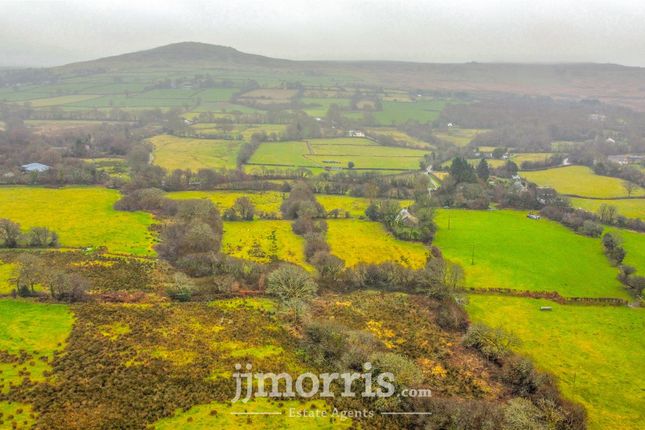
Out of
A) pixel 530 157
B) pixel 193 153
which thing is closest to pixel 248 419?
pixel 193 153

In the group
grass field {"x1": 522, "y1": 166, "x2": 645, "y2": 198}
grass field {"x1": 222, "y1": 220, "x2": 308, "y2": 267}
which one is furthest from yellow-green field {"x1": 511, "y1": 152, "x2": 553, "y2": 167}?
grass field {"x1": 222, "y1": 220, "x2": 308, "y2": 267}

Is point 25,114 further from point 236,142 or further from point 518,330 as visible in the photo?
point 518,330

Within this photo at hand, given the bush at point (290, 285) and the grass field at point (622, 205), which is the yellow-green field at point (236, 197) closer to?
the bush at point (290, 285)

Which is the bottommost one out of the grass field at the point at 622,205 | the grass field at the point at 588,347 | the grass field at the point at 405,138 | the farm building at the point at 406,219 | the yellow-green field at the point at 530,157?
the grass field at the point at 588,347

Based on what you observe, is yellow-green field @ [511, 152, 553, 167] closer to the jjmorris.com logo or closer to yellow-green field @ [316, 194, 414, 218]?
yellow-green field @ [316, 194, 414, 218]

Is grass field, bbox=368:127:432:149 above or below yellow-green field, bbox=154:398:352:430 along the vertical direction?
above

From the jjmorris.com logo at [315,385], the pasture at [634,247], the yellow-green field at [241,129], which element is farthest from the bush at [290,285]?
the yellow-green field at [241,129]

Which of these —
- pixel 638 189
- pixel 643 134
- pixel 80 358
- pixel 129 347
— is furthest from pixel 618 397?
pixel 643 134
